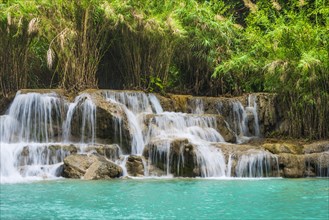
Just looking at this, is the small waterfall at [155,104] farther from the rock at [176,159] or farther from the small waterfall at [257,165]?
the small waterfall at [257,165]

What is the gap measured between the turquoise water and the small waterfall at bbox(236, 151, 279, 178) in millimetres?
2149

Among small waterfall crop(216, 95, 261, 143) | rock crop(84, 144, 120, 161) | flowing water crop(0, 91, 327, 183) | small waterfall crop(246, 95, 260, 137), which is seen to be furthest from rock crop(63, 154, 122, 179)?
small waterfall crop(246, 95, 260, 137)

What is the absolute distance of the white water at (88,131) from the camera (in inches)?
356

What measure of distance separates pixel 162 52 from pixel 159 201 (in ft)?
26.1

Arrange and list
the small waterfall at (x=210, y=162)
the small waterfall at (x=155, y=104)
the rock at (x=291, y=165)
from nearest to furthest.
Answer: the small waterfall at (x=210, y=162)
the rock at (x=291, y=165)
the small waterfall at (x=155, y=104)

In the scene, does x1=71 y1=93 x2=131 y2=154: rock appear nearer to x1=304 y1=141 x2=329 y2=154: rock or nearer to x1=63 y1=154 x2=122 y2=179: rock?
x1=63 y1=154 x2=122 y2=179: rock

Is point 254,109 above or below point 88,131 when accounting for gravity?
above

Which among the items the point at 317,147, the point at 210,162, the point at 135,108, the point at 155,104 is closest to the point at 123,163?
the point at 210,162

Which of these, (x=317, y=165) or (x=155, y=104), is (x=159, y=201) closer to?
(x=317, y=165)

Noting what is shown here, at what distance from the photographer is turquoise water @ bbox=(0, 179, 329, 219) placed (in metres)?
4.35

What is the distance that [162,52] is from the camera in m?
12.7

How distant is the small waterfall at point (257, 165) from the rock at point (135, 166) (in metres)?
1.90

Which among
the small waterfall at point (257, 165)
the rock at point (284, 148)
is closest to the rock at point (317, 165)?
the rock at point (284, 148)

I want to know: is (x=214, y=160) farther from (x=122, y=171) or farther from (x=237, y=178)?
(x=122, y=171)
